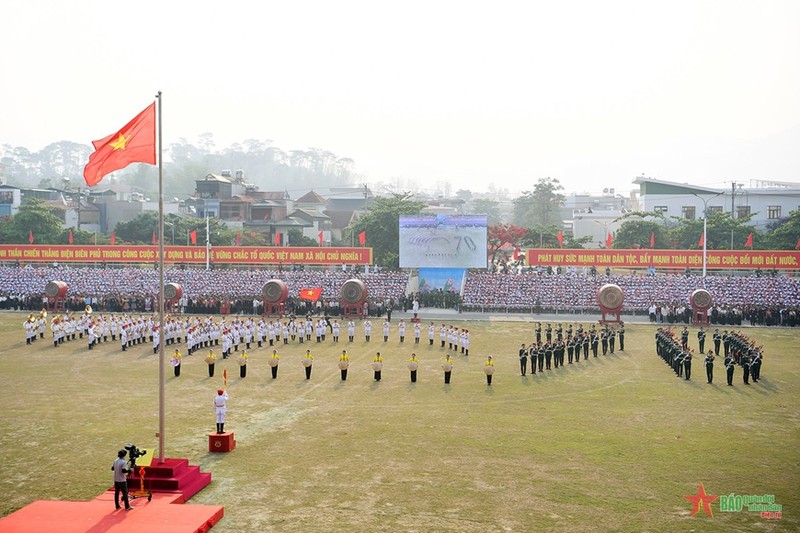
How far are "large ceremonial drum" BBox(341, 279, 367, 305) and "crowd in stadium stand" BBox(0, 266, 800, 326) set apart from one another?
5.43ft

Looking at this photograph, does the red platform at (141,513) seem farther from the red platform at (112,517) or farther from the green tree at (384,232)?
the green tree at (384,232)

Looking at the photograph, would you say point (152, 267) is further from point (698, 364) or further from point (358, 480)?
point (358, 480)

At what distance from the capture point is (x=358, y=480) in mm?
15281

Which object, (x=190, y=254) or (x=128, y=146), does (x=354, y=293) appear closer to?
(x=190, y=254)

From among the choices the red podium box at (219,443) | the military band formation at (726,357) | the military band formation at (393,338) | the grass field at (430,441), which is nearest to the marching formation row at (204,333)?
the military band formation at (393,338)

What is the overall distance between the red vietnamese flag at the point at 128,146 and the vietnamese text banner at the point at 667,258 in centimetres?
3821

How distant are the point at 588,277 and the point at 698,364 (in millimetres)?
19591

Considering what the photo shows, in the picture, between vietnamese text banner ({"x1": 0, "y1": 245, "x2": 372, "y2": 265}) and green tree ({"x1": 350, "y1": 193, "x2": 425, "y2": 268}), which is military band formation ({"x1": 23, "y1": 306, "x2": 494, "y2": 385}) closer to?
vietnamese text banner ({"x1": 0, "y1": 245, "x2": 372, "y2": 265})

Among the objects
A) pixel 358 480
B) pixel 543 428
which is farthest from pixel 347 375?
pixel 358 480

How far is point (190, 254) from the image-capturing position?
54312 millimetres

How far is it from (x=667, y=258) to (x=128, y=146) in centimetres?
4164

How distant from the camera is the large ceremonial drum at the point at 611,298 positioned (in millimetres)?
40625

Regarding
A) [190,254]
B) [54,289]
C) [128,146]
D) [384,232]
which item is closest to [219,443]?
[128,146]

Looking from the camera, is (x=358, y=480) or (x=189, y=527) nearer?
(x=189, y=527)
